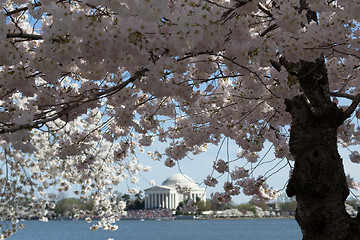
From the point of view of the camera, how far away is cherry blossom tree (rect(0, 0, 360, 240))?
2.55 metres

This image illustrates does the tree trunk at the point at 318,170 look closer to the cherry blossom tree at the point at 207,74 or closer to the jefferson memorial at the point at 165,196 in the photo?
the cherry blossom tree at the point at 207,74

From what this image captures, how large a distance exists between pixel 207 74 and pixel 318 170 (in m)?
1.71

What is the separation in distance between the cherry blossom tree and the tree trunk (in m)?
0.01

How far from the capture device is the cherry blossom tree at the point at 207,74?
2.55 meters

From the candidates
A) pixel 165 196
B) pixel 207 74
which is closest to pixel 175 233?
pixel 165 196

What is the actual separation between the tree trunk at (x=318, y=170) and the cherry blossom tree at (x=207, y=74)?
0.03 ft

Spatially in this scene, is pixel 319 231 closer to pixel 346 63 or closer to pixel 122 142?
pixel 346 63

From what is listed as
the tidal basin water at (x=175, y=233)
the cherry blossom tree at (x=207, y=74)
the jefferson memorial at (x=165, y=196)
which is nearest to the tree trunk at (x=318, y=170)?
the cherry blossom tree at (x=207, y=74)

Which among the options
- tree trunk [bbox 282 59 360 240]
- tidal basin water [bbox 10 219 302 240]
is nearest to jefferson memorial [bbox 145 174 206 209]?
tidal basin water [bbox 10 219 302 240]

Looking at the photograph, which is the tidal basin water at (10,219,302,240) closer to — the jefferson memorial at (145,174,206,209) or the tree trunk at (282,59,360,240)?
the jefferson memorial at (145,174,206,209)

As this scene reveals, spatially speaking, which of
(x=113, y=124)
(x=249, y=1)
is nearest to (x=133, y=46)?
(x=249, y=1)

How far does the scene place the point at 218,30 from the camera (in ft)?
8.00

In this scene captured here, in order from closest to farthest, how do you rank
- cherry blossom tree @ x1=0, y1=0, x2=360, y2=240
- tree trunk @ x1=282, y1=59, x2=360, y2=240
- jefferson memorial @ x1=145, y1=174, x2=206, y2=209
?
1. cherry blossom tree @ x1=0, y1=0, x2=360, y2=240
2. tree trunk @ x1=282, y1=59, x2=360, y2=240
3. jefferson memorial @ x1=145, y1=174, x2=206, y2=209

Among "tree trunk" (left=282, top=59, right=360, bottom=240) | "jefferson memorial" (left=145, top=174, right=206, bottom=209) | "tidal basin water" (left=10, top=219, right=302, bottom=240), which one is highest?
"jefferson memorial" (left=145, top=174, right=206, bottom=209)
